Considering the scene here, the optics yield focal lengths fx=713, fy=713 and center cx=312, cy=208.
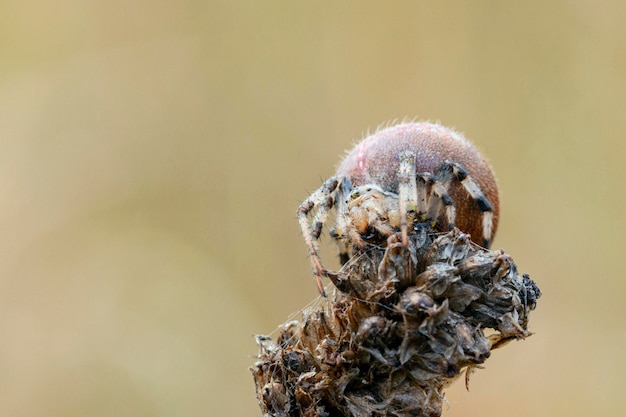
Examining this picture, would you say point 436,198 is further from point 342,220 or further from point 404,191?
point 342,220

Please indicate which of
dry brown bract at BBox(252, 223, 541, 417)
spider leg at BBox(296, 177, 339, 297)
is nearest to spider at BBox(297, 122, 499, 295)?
spider leg at BBox(296, 177, 339, 297)

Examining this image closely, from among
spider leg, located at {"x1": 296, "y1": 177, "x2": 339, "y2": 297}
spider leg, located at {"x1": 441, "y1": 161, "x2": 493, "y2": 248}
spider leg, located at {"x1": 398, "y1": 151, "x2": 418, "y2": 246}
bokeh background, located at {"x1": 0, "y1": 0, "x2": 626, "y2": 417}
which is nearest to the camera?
spider leg, located at {"x1": 398, "y1": 151, "x2": 418, "y2": 246}

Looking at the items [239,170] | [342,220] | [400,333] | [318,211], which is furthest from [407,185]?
[239,170]

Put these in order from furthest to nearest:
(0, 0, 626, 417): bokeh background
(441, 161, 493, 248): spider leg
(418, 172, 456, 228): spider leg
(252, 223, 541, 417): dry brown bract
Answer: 1. (0, 0, 626, 417): bokeh background
2. (441, 161, 493, 248): spider leg
3. (418, 172, 456, 228): spider leg
4. (252, 223, 541, 417): dry brown bract

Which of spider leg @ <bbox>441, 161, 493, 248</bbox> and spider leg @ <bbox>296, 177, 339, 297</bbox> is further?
spider leg @ <bbox>296, 177, 339, 297</bbox>

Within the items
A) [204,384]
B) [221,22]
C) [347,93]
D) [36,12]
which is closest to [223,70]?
[221,22]

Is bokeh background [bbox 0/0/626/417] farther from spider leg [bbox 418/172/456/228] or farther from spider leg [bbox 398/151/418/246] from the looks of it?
spider leg [bbox 398/151/418/246]

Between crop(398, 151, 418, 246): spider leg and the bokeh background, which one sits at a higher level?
the bokeh background
